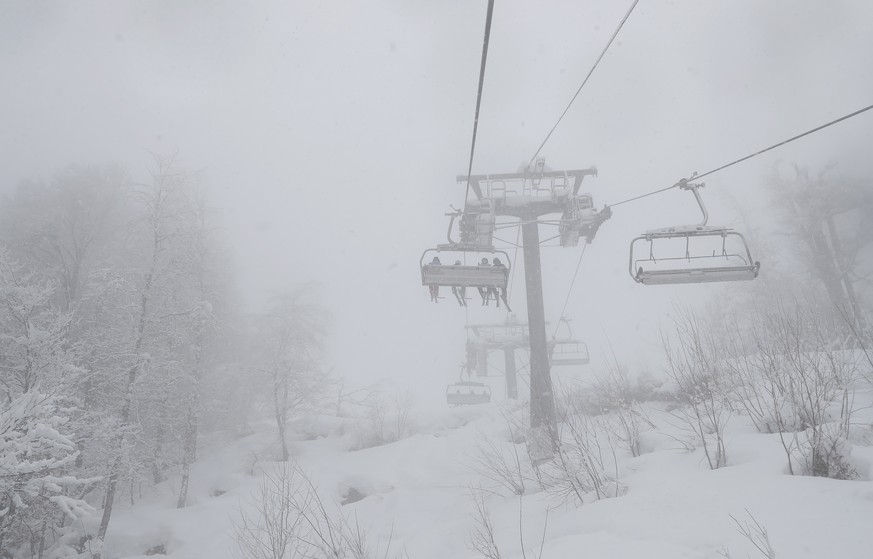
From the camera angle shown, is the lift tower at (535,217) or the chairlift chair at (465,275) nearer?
the chairlift chair at (465,275)

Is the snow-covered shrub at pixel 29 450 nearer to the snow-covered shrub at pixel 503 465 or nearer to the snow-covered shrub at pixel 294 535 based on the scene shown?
the snow-covered shrub at pixel 294 535

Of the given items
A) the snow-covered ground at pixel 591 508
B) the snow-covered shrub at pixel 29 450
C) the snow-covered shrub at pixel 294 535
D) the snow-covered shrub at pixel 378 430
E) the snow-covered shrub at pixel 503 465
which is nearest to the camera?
the snow-covered ground at pixel 591 508

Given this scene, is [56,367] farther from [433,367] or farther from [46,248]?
[433,367]

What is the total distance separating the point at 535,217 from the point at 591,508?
8.49 meters

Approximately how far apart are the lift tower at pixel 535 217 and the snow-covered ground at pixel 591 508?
2.49m

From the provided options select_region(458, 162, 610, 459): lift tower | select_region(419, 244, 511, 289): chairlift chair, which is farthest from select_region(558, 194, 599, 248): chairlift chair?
select_region(419, 244, 511, 289): chairlift chair

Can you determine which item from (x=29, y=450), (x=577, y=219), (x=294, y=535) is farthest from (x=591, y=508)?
(x=29, y=450)

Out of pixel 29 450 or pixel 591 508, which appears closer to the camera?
pixel 591 508

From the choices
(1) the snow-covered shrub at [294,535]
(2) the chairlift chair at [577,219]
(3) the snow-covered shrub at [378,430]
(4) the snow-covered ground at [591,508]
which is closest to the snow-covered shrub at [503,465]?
(4) the snow-covered ground at [591,508]

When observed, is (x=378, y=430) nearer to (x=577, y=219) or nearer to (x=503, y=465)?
(x=503, y=465)

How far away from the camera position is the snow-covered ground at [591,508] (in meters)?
3.33

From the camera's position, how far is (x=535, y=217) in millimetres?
11844

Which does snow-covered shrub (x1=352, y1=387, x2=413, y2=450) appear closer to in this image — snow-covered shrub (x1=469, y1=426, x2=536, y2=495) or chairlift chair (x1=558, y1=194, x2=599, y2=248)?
snow-covered shrub (x1=469, y1=426, x2=536, y2=495)

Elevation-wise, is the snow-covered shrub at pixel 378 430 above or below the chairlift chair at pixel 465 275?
below
